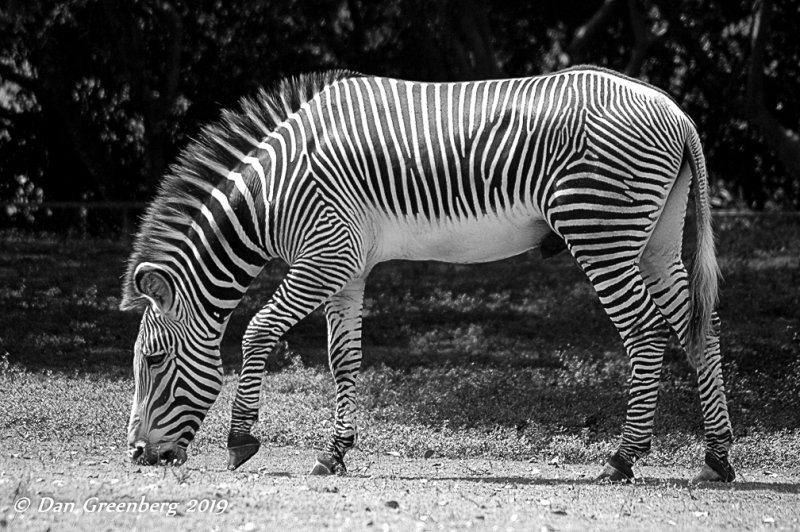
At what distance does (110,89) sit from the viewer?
1744cm

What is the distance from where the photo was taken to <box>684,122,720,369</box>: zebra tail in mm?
7824

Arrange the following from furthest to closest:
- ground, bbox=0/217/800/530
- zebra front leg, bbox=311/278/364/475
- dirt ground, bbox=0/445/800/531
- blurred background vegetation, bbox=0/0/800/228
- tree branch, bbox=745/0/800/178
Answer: blurred background vegetation, bbox=0/0/800/228 → tree branch, bbox=745/0/800/178 → zebra front leg, bbox=311/278/364/475 → ground, bbox=0/217/800/530 → dirt ground, bbox=0/445/800/531

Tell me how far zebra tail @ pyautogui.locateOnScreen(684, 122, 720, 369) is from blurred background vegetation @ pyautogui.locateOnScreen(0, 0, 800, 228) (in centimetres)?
749

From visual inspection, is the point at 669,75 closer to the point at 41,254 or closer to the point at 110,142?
the point at 110,142

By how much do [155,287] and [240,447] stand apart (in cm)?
120

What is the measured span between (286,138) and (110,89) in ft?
34.2

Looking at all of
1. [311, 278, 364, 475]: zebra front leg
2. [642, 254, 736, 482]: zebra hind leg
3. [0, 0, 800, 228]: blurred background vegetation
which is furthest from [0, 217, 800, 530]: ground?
[0, 0, 800, 228]: blurred background vegetation

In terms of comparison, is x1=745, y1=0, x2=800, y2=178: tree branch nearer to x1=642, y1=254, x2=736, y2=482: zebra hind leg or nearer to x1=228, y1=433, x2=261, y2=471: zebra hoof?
x1=642, y1=254, x2=736, y2=482: zebra hind leg

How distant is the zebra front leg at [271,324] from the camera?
7457mm

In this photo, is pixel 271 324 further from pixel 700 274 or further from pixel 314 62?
pixel 314 62

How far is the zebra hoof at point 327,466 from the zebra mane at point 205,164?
164 centimetres

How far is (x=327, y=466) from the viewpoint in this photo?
7656mm

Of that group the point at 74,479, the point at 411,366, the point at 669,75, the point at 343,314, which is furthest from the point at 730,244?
the point at 74,479

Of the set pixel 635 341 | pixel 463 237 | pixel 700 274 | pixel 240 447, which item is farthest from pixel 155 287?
pixel 700 274
